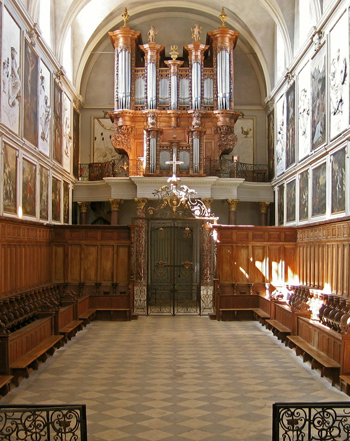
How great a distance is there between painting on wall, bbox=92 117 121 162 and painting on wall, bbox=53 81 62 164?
4.59 meters

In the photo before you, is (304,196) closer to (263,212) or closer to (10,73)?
(263,212)

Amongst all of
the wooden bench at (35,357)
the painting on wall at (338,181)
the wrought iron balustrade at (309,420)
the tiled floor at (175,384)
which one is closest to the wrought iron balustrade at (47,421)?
the tiled floor at (175,384)

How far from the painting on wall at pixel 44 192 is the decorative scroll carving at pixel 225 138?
26.1 ft

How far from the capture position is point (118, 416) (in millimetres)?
7852

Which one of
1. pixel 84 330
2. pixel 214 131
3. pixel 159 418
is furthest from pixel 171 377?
pixel 214 131

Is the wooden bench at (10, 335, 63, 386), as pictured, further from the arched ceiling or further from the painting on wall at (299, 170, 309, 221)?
the arched ceiling

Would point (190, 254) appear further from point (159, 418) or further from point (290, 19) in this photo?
point (159, 418)

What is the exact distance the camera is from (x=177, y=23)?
26391 mm

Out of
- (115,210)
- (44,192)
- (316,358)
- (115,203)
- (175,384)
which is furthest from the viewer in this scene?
(115,210)

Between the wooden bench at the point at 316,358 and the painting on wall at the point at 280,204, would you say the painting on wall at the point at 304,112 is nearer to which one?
the painting on wall at the point at 280,204

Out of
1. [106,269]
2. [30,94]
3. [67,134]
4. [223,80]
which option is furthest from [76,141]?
[30,94]

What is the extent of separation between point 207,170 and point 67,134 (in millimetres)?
6199

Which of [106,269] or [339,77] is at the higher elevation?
[339,77]

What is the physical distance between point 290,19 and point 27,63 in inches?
402
